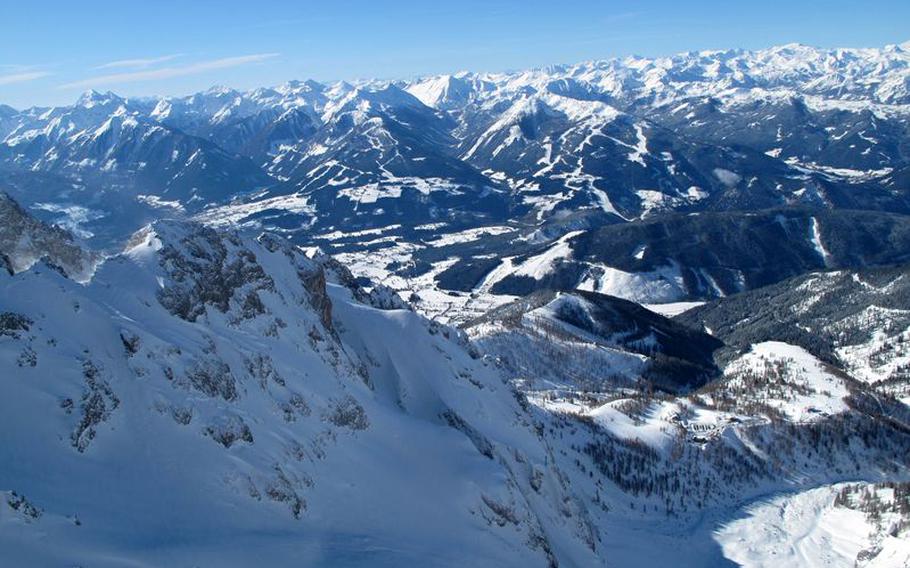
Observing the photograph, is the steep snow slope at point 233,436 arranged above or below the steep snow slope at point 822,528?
above

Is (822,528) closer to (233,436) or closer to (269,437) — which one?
(269,437)

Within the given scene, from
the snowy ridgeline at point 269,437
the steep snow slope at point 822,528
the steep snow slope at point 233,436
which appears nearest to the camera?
the steep snow slope at point 233,436

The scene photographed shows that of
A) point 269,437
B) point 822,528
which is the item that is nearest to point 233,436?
point 269,437

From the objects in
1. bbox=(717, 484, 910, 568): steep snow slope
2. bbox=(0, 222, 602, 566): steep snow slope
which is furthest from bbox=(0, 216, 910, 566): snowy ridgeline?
bbox=(717, 484, 910, 568): steep snow slope

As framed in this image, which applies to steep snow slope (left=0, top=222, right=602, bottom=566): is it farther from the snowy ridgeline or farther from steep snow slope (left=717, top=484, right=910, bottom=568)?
steep snow slope (left=717, top=484, right=910, bottom=568)

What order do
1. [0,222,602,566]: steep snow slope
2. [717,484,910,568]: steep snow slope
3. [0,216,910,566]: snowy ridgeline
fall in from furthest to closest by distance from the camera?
[717,484,910,568]: steep snow slope → [0,216,910,566]: snowy ridgeline → [0,222,602,566]: steep snow slope

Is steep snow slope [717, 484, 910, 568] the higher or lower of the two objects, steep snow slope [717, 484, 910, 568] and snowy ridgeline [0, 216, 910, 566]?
the lower

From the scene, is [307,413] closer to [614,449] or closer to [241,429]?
[241,429]

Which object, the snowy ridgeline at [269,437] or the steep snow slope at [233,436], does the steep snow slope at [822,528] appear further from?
the steep snow slope at [233,436]

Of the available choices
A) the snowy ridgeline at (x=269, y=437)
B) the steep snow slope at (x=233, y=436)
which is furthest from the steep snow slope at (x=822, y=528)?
the steep snow slope at (x=233, y=436)

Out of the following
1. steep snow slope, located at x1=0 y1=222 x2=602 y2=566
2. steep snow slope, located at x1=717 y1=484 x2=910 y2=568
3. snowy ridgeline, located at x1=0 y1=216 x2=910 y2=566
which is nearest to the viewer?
steep snow slope, located at x1=0 y1=222 x2=602 y2=566
